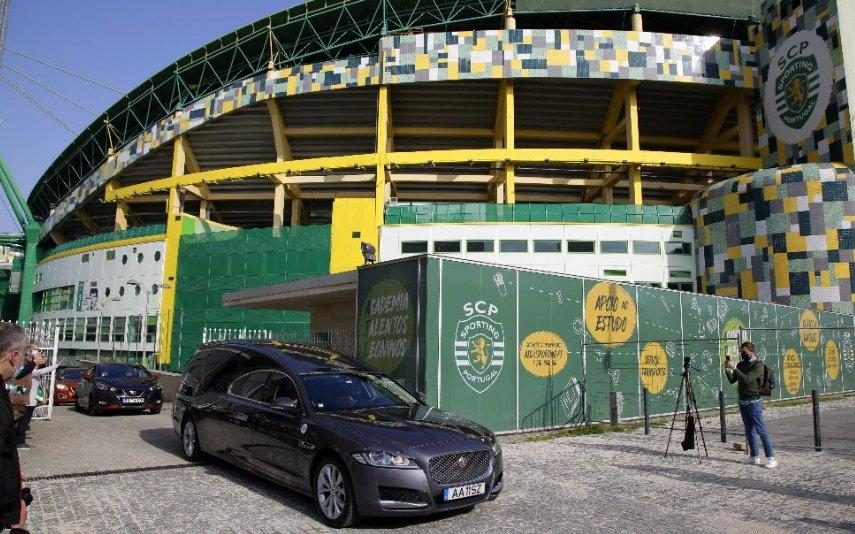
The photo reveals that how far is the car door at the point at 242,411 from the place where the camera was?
702 centimetres

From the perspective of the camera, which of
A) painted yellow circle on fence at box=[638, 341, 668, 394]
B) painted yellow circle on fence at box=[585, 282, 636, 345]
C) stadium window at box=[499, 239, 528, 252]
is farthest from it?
stadium window at box=[499, 239, 528, 252]

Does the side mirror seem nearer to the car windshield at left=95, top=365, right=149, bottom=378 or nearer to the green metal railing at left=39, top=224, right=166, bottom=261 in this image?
the car windshield at left=95, top=365, right=149, bottom=378

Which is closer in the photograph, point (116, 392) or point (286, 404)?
point (286, 404)

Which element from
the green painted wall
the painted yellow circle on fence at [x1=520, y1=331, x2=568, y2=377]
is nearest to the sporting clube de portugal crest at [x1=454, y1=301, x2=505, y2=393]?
the painted yellow circle on fence at [x1=520, y1=331, x2=568, y2=377]

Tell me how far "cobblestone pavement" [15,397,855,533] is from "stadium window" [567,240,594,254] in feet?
80.7

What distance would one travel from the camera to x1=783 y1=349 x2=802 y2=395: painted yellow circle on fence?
18.4m

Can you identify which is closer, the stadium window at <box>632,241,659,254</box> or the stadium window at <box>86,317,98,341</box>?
the stadium window at <box>632,241,659,254</box>

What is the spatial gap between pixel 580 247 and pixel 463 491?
29.7 m

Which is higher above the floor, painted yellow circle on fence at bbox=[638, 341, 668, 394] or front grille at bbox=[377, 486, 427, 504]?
painted yellow circle on fence at bbox=[638, 341, 668, 394]

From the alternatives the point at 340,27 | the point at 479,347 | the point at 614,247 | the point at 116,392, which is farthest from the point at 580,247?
the point at 340,27

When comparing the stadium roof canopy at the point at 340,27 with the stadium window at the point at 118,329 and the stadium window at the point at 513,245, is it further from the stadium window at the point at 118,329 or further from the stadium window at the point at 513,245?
the stadium window at the point at 513,245

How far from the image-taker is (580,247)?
3384 centimetres

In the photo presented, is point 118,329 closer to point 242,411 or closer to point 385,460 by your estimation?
point 242,411

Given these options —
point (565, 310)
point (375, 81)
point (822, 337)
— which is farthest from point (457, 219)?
point (565, 310)
